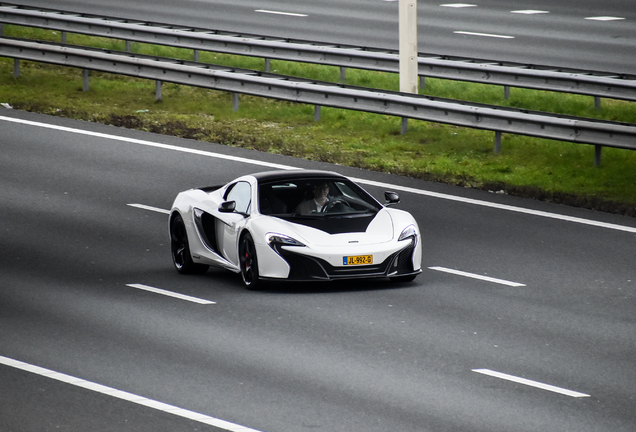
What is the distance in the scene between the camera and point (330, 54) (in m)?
24.9

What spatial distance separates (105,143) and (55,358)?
11467mm

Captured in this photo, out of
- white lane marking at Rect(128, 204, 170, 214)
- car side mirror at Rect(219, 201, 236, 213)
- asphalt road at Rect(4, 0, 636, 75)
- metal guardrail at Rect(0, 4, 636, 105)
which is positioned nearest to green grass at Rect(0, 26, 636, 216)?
metal guardrail at Rect(0, 4, 636, 105)

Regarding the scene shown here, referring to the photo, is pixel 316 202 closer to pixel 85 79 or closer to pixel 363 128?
pixel 363 128

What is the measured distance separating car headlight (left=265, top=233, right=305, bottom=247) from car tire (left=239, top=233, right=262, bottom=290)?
22 centimetres

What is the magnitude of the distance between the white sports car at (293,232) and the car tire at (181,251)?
0.01m

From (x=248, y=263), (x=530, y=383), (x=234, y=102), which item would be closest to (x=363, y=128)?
(x=234, y=102)

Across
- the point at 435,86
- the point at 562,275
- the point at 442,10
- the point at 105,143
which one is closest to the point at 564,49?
the point at 435,86

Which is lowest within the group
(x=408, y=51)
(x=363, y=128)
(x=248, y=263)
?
(x=248, y=263)

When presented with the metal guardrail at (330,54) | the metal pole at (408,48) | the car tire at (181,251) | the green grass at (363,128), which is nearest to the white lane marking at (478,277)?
the car tire at (181,251)

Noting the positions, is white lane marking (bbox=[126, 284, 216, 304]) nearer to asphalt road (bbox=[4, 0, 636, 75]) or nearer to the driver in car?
the driver in car

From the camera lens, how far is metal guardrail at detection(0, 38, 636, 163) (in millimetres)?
18750

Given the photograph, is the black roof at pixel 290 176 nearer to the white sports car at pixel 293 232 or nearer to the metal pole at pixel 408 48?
the white sports car at pixel 293 232

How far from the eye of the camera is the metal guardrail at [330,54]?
21781mm

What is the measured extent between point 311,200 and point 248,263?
40.5 inches
